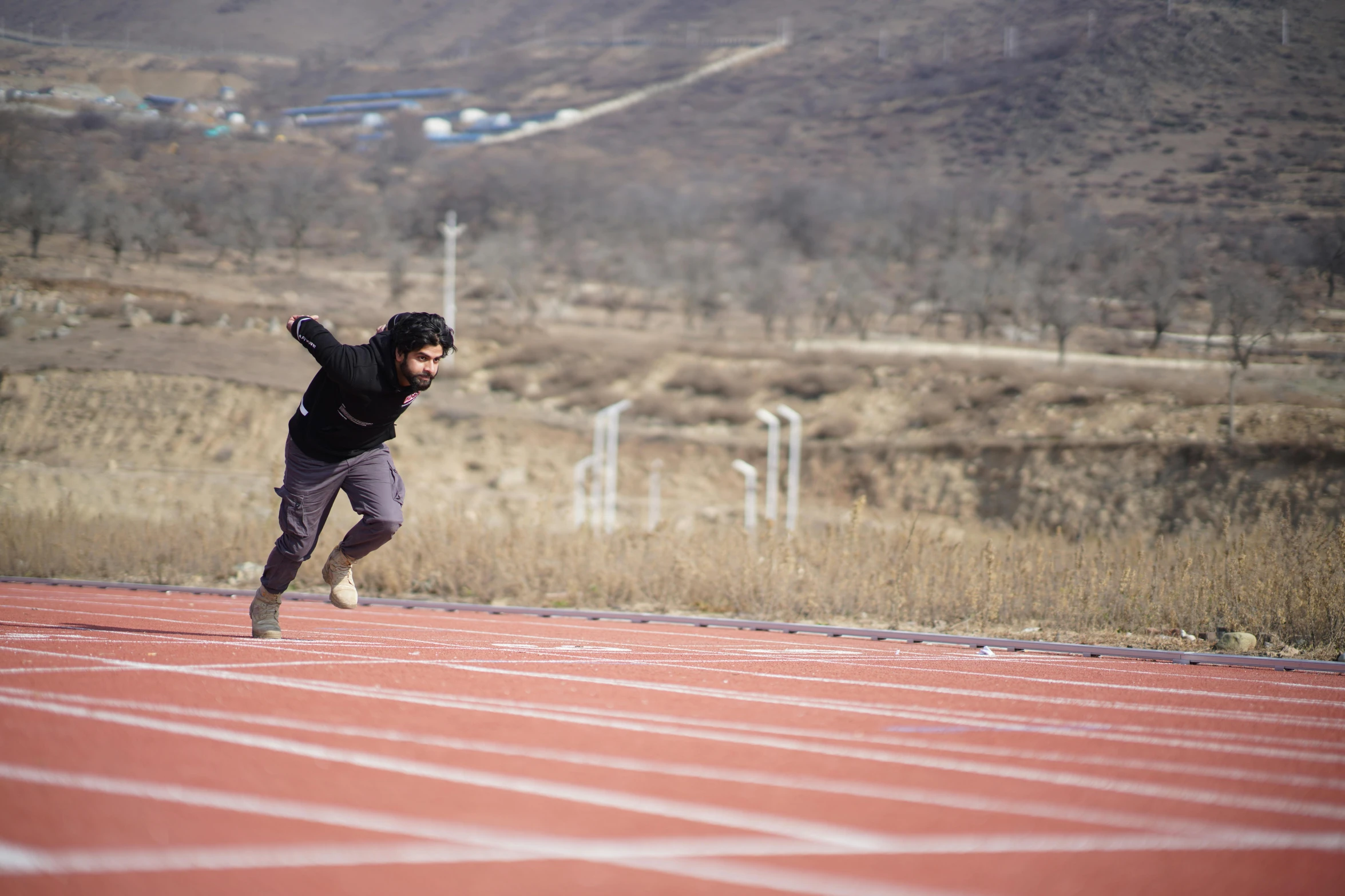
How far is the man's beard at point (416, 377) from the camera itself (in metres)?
8.09

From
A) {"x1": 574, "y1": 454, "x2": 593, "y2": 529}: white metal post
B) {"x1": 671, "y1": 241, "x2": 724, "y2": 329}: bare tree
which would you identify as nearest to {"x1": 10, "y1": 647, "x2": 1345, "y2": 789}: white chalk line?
{"x1": 574, "y1": 454, "x2": 593, "y2": 529}: white metal post

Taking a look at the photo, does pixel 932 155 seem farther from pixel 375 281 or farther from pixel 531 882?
pixel 531 882

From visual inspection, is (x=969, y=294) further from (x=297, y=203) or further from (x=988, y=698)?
(x=988, y=698)

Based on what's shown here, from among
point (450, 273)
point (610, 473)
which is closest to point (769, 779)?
point (610, 473)

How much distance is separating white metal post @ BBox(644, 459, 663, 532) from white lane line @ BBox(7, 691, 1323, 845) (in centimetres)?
4396

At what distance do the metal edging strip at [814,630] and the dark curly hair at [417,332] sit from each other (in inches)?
219

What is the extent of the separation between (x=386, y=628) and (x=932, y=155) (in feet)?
305

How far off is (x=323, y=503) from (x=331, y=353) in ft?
4.13

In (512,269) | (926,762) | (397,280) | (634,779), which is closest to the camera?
(634,779)

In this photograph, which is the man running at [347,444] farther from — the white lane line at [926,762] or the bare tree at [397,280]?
the bare tree at [397,280]

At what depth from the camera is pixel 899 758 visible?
5.15 metres

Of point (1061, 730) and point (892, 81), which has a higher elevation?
point (892, 81)

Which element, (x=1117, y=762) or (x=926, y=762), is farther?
(x=1117, y=762)

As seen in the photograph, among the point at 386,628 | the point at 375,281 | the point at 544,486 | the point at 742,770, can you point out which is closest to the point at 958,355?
the point at 544,486
